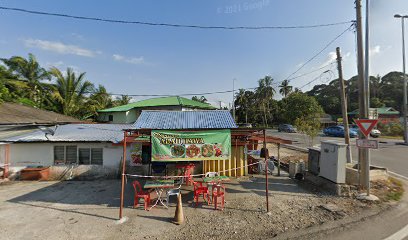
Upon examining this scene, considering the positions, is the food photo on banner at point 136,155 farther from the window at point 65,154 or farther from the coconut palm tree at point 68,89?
the coconut palm tree at point 68,89

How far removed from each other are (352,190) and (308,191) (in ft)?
5.39

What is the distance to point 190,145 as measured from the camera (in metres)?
7.52

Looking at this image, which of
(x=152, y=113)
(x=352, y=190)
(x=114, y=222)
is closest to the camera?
(x=114, y=222)

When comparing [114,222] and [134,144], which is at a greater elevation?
[134,144]

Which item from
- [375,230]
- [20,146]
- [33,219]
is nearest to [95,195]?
[33,219]

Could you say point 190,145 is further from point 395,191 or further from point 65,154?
point 65,154

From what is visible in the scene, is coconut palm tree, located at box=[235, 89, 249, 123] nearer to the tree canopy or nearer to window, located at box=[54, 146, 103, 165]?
the tree canopy

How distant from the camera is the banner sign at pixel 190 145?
288 inches

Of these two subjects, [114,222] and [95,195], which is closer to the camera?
[114,222]

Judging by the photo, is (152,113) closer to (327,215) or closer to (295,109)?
(327,215)

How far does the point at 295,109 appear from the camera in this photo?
47.4 metres

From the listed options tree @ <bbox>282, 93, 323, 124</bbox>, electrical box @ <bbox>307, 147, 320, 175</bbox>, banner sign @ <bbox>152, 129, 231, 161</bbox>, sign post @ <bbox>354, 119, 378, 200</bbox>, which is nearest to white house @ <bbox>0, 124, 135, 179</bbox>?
banner sign @ <bbox>152, 129, 231, 161</bbox>

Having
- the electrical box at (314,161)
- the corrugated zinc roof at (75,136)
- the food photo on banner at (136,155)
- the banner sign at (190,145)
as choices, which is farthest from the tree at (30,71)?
the electrical box at (314,161)

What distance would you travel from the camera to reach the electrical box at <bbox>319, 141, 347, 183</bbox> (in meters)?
8.41
